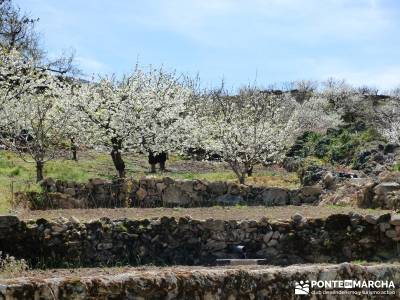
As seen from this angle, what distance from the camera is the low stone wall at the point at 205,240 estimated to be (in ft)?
30.9

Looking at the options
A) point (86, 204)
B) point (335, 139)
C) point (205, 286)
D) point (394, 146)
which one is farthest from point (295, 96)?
point (205, 286)

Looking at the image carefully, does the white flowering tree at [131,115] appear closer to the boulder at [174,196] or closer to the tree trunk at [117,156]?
the tree trunk at [117,156]

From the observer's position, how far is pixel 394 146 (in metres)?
24.8

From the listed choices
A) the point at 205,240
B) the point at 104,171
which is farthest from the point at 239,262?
the point at 104,171

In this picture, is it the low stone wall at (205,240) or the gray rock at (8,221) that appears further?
the low stone wall at (205,240)

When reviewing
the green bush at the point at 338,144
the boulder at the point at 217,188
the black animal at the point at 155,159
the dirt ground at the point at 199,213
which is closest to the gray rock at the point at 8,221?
the dirt ground at the point at 199,213

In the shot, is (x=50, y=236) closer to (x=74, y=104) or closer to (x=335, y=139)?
(x=74, y=104)

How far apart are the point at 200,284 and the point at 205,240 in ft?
16.2

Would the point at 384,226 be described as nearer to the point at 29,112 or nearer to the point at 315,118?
the point at 29,112

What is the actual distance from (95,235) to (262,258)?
2814 millimetres

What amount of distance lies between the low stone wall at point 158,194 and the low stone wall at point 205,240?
12.5 ft

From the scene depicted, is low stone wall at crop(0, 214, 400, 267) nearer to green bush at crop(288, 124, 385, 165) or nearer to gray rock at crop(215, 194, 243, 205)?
gray rock at crop(215, 194, 243, 205)

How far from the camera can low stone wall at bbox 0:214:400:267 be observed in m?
9.41

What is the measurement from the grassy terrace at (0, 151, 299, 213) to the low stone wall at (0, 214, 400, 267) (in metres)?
3.56
